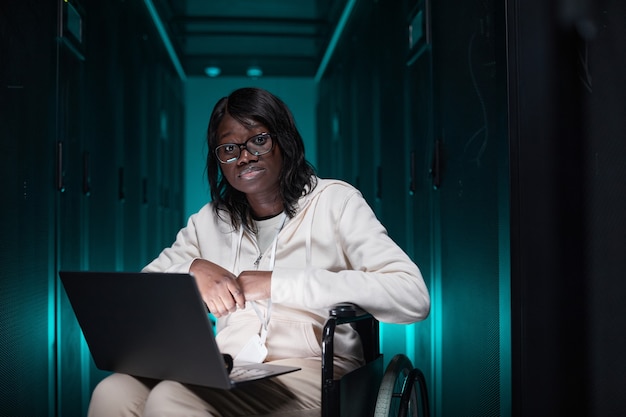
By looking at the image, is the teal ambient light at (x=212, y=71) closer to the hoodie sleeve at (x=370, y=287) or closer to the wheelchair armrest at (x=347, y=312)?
the hoodie sleeve at (x=370, y=287)

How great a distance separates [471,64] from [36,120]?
1.50 m

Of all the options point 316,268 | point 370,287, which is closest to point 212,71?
point 316,268

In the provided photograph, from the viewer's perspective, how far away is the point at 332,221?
70.0 inches

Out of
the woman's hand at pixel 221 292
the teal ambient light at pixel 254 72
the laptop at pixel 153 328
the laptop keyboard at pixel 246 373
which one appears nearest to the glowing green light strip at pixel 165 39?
the teal ambient light at pixel 254 72

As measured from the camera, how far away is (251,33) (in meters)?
5.59

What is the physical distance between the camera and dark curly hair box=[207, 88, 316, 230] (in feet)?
6.01

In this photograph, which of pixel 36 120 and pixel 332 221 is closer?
pixel 332 221

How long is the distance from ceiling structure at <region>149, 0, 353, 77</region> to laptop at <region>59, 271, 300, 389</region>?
3756 millimetres

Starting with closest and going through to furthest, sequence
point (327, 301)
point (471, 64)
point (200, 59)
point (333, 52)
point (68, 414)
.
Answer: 1. point (327, 301)
2. point (471, 64)
3. point (68, 414)
4. point (333, 52)
5. point (200, 59)

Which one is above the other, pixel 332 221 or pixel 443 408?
pixel 332 221

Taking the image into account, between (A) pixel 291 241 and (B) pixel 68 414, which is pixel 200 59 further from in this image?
(A) pixel 291 241

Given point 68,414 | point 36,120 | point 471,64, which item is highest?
point 471,64

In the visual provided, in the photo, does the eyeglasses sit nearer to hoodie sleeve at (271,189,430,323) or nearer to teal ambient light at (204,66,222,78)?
hoodie sleeve at (271,189,430,323)

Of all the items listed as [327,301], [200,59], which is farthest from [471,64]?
[200,59]
